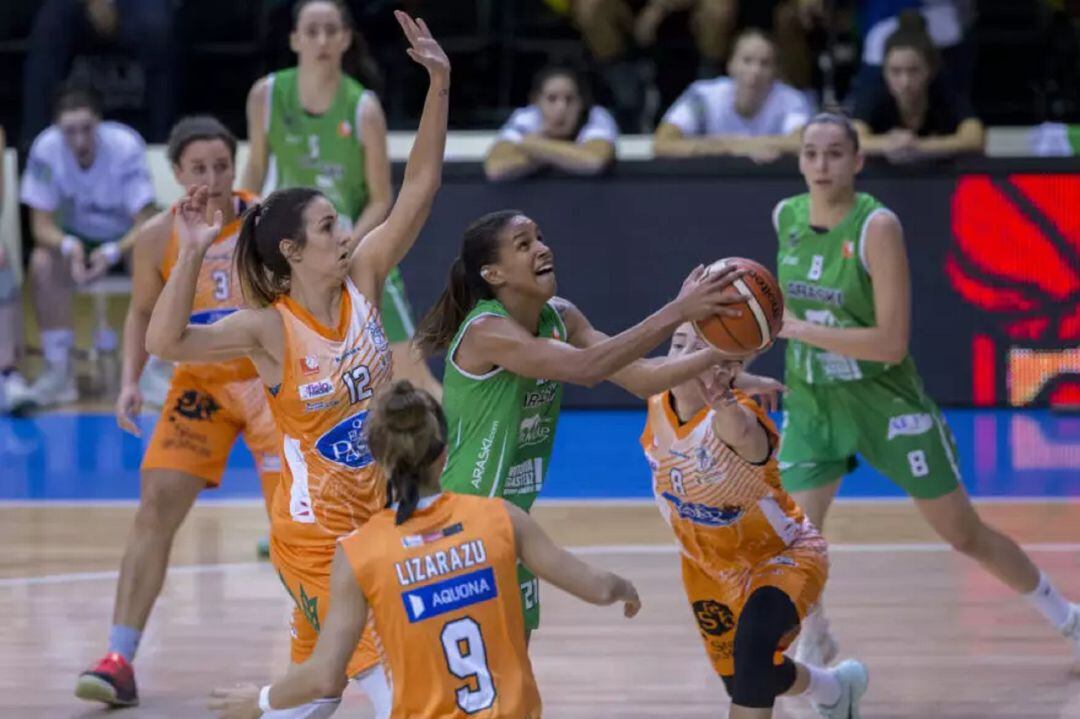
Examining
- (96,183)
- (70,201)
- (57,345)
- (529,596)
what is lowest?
(57,345)

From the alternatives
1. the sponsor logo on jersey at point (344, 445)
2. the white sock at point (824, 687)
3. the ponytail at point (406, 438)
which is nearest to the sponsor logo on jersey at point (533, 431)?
the sponsor logo on jersey at point (344, 445)

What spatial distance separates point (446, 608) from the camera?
3.63 metres

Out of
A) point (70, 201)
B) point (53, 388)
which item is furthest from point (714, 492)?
point (70, 201)

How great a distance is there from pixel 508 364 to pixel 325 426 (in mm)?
467

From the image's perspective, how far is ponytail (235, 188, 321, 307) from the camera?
4547 mm

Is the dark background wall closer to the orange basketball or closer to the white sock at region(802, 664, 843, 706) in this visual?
the white sock at region(802, 664, 843, 706)

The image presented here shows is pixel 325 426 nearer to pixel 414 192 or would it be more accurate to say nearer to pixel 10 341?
pixel 414 192

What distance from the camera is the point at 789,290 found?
6.08 meters

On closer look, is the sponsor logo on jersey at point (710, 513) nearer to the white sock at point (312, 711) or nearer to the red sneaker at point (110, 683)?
the white sock at point (312, 711)

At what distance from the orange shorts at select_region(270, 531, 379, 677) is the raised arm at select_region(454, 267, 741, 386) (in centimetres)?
61

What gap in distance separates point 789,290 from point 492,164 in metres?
4.22

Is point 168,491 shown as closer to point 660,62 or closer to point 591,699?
point 591,699

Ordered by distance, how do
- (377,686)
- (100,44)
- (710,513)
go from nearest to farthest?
(377,686) < (710,513) < (100,44)

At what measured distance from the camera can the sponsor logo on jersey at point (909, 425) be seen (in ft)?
19.3
